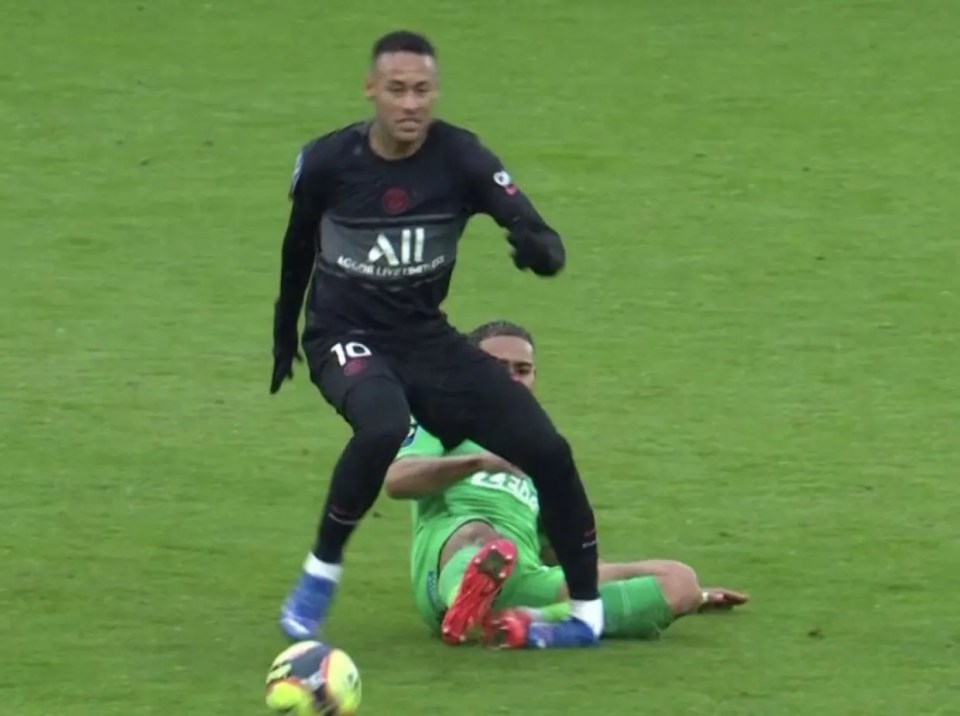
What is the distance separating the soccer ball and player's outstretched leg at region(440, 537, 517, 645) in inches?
33.5

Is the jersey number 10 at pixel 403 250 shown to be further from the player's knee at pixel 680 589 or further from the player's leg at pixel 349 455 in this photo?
the player's knee at pixel 680 589

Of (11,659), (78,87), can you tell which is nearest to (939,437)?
(11,659)

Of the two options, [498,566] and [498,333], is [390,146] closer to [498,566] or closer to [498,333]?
[498,333]

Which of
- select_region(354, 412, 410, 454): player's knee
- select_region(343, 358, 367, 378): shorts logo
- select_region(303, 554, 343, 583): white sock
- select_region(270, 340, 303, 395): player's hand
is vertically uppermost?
select_region(343, 358, 367, 378): shorts logo

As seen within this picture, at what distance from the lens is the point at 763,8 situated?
16578 millimetres

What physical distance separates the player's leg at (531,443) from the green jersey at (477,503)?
1.08ft

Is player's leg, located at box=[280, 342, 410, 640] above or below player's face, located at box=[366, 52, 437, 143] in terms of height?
below

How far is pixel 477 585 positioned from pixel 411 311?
32.6 inches

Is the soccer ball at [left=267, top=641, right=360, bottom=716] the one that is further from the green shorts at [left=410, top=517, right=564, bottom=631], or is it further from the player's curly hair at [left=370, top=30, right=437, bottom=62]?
the player's curly hair at [left=370, top=30, right=437, bottom=62]

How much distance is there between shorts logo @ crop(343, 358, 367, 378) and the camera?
7.08 metres

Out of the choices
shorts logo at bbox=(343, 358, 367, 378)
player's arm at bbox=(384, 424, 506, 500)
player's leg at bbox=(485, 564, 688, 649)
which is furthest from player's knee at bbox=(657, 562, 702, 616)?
shorts logo at bbox=(343, 358, 367, 378)

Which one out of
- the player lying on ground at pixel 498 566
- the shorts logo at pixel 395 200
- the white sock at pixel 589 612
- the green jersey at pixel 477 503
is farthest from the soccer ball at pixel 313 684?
the shorts logo at pixel 395 200

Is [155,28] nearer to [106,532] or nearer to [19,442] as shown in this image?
[19,442]

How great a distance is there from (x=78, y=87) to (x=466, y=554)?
8490 millimetres
